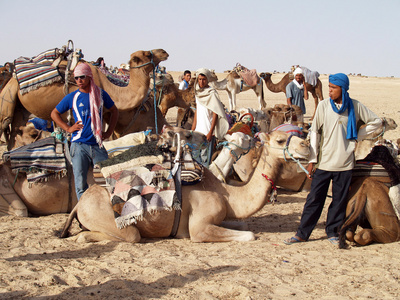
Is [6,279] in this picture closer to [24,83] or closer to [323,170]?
[323,170]

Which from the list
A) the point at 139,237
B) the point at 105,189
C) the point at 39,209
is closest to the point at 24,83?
the point at 39,209

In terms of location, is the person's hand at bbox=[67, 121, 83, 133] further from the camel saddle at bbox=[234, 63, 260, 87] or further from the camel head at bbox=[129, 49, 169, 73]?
the camel saddle at bbox=[234, 63, 260, 87]

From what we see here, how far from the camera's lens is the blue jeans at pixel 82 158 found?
18.7ft

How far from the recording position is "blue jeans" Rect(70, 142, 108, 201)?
570 centimetres

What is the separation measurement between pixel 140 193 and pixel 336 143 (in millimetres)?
2286

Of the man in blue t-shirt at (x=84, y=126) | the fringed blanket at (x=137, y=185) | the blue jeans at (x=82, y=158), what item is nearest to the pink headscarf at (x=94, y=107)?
the man in blue t-shirt at (x=84, y=126)

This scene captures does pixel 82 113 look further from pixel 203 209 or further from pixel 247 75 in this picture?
pixel 247 75

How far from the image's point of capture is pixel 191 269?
14.6 ft

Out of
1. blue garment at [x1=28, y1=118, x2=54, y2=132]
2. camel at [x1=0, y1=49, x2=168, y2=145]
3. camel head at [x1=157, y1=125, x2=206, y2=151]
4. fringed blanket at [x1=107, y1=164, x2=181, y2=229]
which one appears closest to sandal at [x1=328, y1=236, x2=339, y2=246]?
fringed blanket at [x1=107, y1=164, x2=181, y2=229]

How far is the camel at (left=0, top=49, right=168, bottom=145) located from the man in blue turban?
182 inches

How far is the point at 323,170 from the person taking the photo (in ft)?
17.3

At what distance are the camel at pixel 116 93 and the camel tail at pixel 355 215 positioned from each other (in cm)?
501

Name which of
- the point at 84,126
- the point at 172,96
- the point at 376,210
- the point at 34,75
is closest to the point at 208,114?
the point at 84,126

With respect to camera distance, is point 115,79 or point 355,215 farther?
point 115,79
